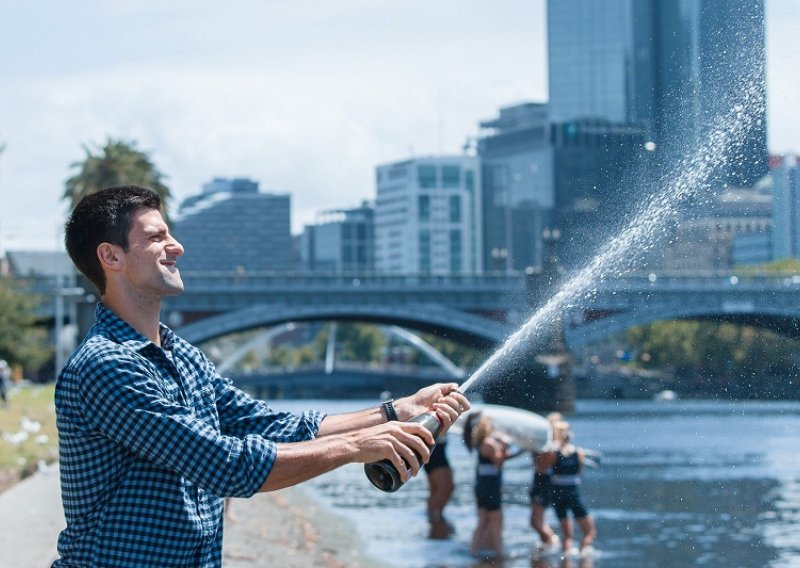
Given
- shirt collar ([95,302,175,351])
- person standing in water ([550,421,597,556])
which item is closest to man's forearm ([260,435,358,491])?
shirt collar ([95,302,175,351])

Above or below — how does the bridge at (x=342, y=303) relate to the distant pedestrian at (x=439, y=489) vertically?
above

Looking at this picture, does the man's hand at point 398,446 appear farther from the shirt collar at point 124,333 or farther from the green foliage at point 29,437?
the green foliage at point 29,437

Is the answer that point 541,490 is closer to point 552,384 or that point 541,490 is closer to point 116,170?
point 116,170

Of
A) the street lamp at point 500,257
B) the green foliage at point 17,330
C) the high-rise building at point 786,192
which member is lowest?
the green foliage at point 17,330

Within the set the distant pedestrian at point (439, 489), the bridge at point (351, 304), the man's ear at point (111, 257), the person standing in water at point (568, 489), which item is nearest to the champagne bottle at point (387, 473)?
the man's ear at point (111, 257)

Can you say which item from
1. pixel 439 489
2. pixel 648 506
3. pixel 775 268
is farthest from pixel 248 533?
pixel 775 268

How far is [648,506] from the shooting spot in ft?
90.7

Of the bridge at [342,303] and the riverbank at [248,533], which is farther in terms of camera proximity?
the bridge at [342,303]

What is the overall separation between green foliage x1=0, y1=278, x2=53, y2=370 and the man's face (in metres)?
49.9

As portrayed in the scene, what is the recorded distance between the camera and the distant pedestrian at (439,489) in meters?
22.8

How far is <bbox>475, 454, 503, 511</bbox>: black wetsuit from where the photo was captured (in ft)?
64.4

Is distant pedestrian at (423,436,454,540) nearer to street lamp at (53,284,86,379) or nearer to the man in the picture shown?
the man

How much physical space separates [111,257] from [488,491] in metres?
15.2

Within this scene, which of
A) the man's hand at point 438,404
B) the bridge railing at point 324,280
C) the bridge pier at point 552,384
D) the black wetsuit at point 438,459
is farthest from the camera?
the bridge railing at point 324,280
